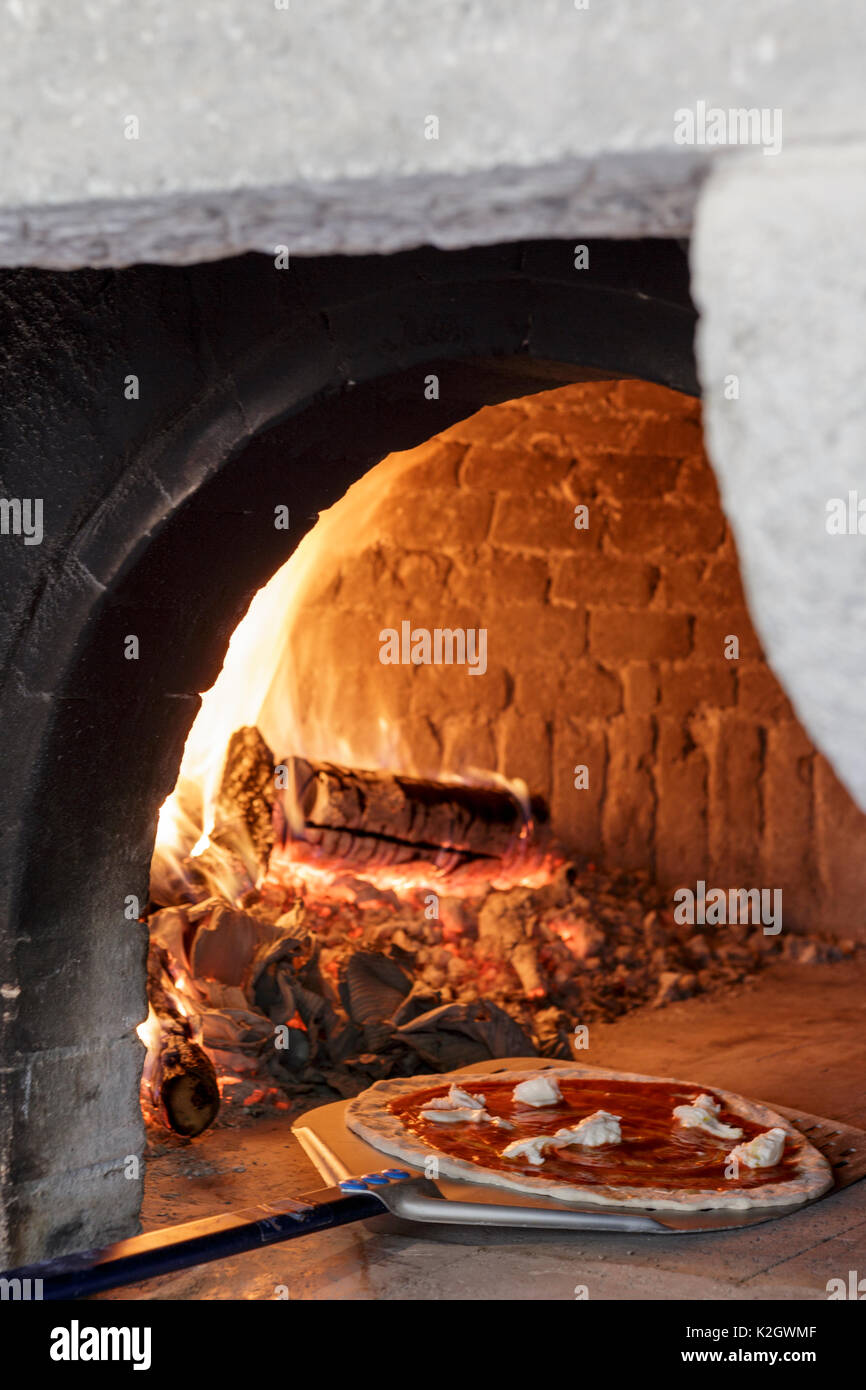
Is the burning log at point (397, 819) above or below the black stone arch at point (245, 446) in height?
below

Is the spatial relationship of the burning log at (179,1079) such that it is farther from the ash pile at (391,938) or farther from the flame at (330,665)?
the flame at (330,665)

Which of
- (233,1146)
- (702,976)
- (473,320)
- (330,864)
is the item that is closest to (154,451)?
(473,320)

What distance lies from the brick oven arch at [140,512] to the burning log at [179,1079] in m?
0.53

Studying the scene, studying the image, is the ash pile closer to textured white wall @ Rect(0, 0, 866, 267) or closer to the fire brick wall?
the fire brick wall

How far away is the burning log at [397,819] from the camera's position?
14.6 ft

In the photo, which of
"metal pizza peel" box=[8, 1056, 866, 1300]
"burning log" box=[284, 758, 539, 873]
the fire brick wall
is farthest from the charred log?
"metal pizza peel" box=[8, 1056, 866, 1300]

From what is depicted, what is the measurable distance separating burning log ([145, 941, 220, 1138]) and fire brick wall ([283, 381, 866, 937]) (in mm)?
1995

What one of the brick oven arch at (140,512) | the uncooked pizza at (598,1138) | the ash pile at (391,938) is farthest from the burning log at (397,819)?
the brick oven arch at (140,512)

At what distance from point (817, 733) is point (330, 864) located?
3.56 metres

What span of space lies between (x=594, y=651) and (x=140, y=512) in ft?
10.5

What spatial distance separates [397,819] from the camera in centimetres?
463

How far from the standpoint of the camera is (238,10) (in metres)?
1.12
